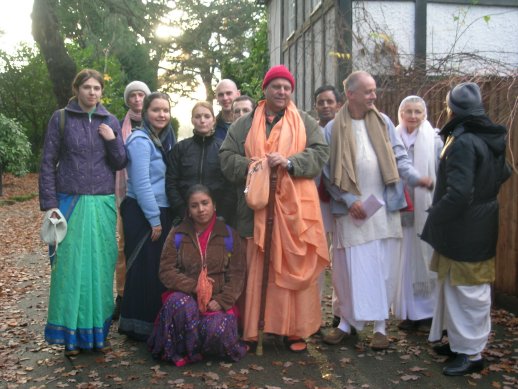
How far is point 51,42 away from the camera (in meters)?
15.8

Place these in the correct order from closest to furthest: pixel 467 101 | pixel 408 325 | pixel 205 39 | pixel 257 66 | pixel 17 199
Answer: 1. pixel 467 101
2. pixel 408 325
3. pixel 257 66
4. pixel 17 199
5. pixel 205 39

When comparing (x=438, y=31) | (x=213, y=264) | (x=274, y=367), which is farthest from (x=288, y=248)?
(x=438, y=31)

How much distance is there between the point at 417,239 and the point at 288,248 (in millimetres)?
1336

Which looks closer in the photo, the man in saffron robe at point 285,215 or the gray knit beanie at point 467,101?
the gray knit beanie at point 467,101

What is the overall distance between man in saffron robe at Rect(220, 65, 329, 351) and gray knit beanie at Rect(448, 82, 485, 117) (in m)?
1.05

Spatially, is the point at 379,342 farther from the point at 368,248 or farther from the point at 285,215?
the point at 285,215

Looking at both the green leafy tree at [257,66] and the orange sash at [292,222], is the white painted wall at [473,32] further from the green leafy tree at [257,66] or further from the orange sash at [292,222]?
the green leafy tree at [257,66]

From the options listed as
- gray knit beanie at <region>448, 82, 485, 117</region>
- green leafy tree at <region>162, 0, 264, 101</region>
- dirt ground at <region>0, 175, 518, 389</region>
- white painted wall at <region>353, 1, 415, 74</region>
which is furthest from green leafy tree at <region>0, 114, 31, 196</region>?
gray knit beanie at <region>448, 82, 485, 117</region>

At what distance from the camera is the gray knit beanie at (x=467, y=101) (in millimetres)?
4191

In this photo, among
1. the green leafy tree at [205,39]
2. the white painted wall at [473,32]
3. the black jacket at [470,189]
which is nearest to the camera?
the black jacket at [470,189]

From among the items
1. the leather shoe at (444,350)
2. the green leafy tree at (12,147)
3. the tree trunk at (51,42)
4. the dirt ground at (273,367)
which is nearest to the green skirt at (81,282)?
the dirt ground at (273,367)

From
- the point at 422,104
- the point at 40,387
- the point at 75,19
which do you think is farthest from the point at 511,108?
the point at 75,19

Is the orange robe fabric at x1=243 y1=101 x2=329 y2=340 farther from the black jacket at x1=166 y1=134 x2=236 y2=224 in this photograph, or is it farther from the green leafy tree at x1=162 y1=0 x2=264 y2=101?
the green leafy tree at x1=162 y1=0 x2=264 y2=101

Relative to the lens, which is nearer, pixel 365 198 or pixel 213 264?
pixel 213 264
